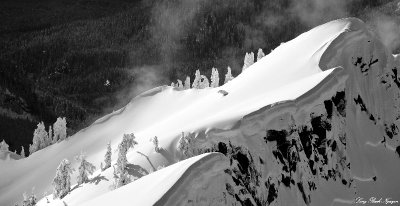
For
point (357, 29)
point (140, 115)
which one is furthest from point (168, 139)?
point (140, 115)

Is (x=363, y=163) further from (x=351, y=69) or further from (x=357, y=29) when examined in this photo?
(x=357, y=29)

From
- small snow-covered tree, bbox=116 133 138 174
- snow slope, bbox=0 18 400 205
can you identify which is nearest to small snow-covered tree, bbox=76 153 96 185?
snow slope, bbox=0 18 400 205

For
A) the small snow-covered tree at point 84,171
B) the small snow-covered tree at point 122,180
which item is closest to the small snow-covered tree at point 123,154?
the small snow-covered tree at point 122,180

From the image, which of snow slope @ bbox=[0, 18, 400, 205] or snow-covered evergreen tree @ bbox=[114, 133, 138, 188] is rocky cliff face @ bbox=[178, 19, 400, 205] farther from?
snow-covered evergreen tree @ bbox=[114, 133, 138, 188]

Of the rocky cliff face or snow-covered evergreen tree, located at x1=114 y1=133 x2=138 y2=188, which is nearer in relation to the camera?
the rocky cliff face

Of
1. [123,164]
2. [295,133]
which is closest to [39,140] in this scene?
[123,164]

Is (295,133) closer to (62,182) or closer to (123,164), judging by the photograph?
(123,164)

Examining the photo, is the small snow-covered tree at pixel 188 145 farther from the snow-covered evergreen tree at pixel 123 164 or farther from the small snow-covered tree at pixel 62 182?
the small snow-covered tree at pixel 62 182
